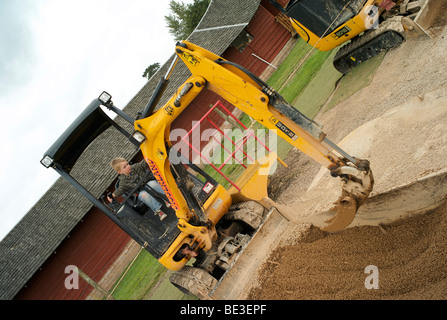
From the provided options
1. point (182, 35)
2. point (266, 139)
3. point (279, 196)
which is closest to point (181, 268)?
point (279, 196)

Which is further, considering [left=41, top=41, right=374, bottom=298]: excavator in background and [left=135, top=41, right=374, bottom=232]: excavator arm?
[left=41, top=41, right=374, bottom=298]: excavator in background

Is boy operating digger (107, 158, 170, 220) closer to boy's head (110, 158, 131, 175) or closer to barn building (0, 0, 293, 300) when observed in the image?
boy's head (110, 158, 131, 175)

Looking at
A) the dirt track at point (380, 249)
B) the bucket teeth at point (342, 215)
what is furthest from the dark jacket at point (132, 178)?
the bucket teeth at point (342, 215)

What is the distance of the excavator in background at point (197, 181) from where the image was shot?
5.32 m

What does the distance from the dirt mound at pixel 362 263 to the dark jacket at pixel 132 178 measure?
292 centimetres

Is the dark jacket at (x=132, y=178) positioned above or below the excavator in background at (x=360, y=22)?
above

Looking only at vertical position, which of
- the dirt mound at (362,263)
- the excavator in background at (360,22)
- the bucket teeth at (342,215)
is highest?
the excavator in background at (360,22)

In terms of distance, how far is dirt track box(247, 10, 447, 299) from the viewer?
4445mm

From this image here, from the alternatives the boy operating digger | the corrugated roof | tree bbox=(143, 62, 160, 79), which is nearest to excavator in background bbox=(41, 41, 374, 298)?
the boy operating digger

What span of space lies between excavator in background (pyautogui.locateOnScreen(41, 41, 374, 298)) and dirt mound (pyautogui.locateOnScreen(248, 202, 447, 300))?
36 cm

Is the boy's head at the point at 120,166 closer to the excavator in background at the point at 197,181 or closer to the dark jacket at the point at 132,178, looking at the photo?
the dark jacket at the point at 132,178

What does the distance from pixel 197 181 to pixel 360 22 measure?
647 cm

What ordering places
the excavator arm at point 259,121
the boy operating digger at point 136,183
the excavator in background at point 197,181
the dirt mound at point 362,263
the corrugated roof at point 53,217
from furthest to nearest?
1. the corrugated roof at point 53,217
2. the boy operating digger at point 136,183
3. the excavator in background at point 197,181
4. the excavator arm at point 259,121
5. the dirt mound at point 362,263
